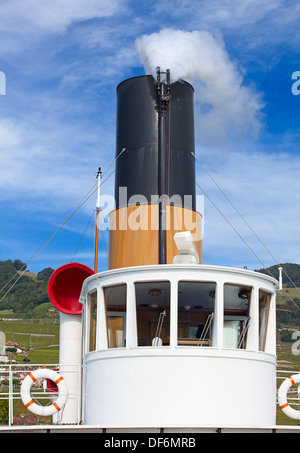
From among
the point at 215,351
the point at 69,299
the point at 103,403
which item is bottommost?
the point at 103,403

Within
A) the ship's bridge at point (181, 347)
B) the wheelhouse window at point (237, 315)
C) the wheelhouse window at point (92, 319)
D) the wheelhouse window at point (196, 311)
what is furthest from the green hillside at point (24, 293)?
the wheelhouse window at point (196, 311)

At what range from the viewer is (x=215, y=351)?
9.70m

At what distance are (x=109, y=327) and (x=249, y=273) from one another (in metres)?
2.68

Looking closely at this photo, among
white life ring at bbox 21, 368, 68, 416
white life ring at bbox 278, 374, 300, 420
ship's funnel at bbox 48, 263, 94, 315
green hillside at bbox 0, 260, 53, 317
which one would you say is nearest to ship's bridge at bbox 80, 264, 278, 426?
white life ring at bbox 278, 374, 300, 420

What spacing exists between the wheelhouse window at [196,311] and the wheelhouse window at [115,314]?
110cm

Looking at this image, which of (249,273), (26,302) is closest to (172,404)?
(249,273)

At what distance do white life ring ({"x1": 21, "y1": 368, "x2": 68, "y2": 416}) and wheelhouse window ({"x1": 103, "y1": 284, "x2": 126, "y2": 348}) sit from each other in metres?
1.11

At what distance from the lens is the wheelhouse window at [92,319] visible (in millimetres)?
10992

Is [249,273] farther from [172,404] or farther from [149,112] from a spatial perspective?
[149,112]

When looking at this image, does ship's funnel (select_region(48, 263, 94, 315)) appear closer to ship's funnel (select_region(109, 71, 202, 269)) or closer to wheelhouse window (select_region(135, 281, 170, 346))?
ship's funnel (select_region(109, 71, 202, 269))

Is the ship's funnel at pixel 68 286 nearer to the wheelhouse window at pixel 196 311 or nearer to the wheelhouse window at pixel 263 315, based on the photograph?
the wheelhouse window at pixel 196 311

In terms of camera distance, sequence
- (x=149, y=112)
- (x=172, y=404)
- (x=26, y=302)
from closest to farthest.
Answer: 1. (x=172, y=404)
2. (x=149, y=112)
3. (x=26, y=302)

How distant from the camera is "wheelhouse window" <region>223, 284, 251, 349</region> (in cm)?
1039
